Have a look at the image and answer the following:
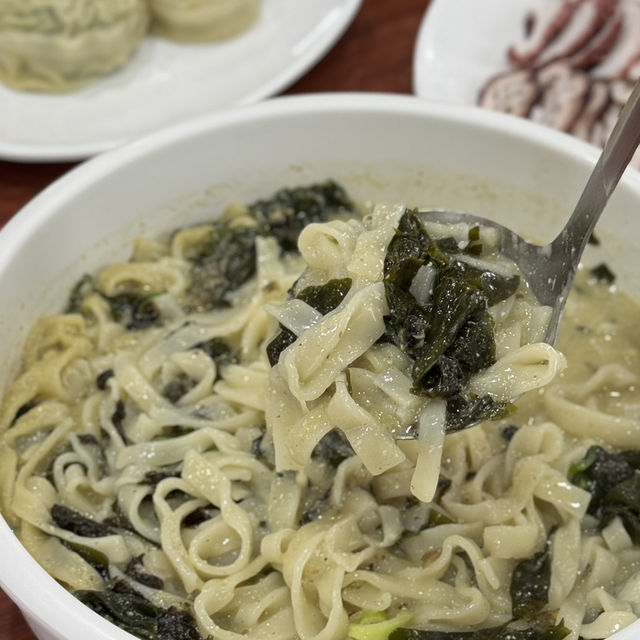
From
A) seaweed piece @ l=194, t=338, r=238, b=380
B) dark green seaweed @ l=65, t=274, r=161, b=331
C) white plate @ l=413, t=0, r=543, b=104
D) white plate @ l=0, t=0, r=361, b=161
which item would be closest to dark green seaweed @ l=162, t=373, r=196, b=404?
seaweed piece @ l=194, t=338, r=238, b=380

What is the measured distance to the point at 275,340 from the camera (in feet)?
8.05

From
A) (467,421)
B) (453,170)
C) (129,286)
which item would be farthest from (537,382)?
(129,286)

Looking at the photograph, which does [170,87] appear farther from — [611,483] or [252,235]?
[611,483]

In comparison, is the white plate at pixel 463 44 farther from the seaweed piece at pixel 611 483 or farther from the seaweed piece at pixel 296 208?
the seaweed piece at pixel 611 483

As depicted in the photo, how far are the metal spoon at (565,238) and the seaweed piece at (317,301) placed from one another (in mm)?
474

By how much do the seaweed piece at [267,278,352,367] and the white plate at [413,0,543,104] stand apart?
6.78 ft

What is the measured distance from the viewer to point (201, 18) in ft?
15.4

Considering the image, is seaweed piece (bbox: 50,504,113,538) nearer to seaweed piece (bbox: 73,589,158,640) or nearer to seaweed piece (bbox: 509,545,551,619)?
seaweed piece (bbox: 73,589,158,640)

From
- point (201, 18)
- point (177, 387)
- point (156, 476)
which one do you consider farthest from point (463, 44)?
point (156, 476)

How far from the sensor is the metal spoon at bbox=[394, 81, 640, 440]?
8.02 feet

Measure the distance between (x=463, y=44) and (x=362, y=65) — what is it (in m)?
0.52

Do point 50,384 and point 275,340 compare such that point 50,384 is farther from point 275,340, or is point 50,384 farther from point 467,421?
point 467,421

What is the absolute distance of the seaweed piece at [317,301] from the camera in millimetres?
2410

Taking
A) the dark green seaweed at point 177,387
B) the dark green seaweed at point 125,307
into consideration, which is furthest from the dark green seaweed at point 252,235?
the dark green seaweed at point 177,387
